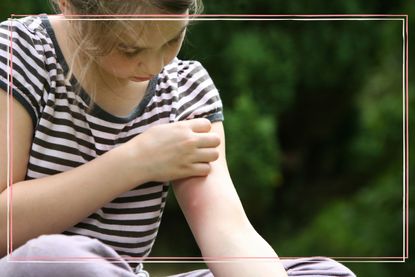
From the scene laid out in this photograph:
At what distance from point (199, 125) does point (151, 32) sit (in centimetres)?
12

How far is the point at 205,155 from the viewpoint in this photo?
90 centimetres

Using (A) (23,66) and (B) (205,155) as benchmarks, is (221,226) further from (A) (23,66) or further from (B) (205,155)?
(A) (23,66)

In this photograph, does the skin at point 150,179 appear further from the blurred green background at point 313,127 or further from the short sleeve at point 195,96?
the blurred green background at point 313,127

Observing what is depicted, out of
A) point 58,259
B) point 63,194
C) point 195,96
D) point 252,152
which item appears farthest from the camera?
point 252,152

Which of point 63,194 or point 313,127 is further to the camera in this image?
point 313,127

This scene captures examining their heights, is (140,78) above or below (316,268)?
above

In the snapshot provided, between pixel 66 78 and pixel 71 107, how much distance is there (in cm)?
3

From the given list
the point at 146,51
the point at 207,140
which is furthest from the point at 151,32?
the point at 207,140

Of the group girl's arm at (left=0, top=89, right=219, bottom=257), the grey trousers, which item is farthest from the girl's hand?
the grey trousers

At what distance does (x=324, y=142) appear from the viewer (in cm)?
219

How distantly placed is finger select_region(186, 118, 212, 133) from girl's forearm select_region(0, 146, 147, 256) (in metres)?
0.08

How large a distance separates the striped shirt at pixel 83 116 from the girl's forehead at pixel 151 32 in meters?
0.10

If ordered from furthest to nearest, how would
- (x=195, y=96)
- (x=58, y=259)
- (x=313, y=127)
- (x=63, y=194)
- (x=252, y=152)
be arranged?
(x=313, y=127), (x=252, y=152), (x=195, y=96), (x=63, y=194), (x=58, y=259)

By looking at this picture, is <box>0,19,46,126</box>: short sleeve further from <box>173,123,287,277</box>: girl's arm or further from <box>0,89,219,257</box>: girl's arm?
<box>173,123,287,277</box>: girl's arm
